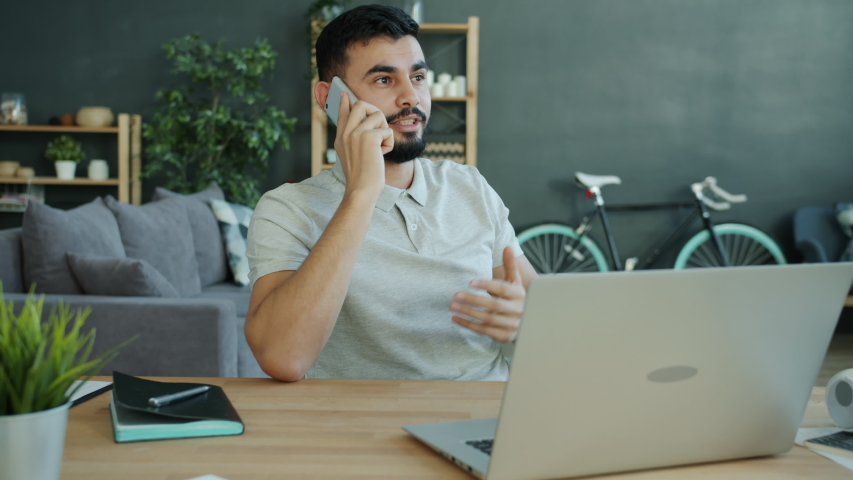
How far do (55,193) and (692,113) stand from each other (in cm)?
450

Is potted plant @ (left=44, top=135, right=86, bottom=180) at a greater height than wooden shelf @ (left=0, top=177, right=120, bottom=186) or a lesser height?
greater

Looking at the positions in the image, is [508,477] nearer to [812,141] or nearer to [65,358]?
[65,358]

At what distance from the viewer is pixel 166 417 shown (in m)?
0.84

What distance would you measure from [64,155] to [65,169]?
0.10 m

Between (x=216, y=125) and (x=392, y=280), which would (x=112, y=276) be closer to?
(x=392, y=280)

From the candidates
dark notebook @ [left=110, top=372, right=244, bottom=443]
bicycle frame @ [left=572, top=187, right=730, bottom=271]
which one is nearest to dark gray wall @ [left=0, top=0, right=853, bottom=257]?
→ bicycle frame @ [left=572, top=187, right=730, bottom=271]

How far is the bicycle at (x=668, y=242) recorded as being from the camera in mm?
4750

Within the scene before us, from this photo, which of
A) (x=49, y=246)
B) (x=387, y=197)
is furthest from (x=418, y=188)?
(x=49, y=246)

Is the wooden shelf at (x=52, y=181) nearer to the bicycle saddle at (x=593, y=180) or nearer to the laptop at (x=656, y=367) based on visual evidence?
the bicycle saddle at (x=593, y=180)

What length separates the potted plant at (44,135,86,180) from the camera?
187 inches

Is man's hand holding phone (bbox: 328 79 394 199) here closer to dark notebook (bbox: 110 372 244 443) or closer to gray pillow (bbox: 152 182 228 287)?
dark notebook (bbox: 110 372 244 443)

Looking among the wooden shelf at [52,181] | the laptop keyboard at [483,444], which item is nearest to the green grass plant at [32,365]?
the laptop keyboard at [483,444]

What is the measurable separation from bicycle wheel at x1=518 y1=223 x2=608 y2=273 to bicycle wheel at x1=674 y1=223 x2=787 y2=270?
568mm

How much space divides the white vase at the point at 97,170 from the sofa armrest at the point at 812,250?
4.57m
